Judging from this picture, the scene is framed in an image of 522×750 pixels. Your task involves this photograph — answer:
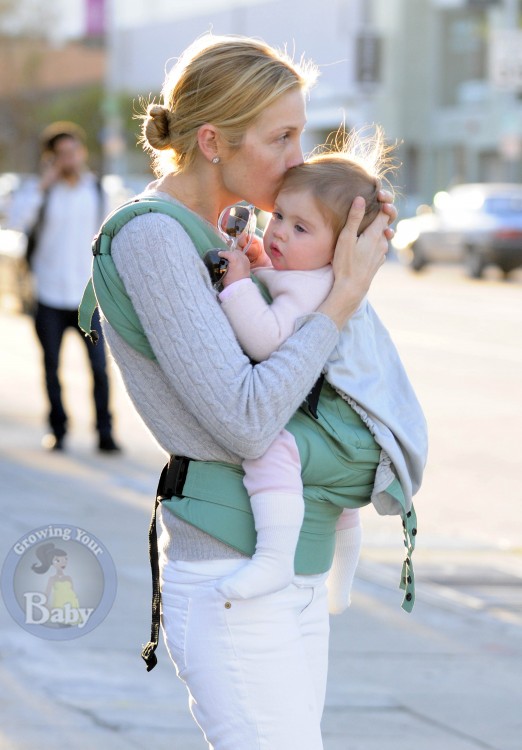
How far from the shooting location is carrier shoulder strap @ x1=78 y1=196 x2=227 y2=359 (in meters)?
2.73

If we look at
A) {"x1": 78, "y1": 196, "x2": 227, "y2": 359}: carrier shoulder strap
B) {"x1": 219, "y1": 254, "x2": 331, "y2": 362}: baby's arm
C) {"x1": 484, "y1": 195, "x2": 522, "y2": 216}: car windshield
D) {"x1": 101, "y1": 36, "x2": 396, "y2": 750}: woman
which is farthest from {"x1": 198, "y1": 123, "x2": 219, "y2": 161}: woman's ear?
{"x1": 484, "y1": 195, "x2": 522, "y2": 216}: car windshield

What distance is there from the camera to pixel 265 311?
8.93ft

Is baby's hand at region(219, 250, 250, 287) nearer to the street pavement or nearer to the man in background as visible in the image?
the street pavement

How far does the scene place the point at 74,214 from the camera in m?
9.52

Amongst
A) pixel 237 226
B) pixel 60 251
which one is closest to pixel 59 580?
pixel 237 226

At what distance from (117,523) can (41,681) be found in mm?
2362

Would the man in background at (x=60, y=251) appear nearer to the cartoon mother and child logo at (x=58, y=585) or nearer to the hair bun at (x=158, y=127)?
the cartoon mother and child logo at (x=58, y=585)

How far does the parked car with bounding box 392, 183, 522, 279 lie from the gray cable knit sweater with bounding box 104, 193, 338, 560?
24731 mm

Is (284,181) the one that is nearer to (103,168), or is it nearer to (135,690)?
(135,690)

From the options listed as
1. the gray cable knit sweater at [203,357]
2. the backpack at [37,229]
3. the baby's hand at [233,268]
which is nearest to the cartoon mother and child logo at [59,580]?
the gray cable knit sweater at [203,357]

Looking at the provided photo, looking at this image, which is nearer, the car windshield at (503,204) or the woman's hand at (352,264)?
the woman's hand at (352,264)

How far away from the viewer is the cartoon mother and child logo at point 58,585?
306 centimetres

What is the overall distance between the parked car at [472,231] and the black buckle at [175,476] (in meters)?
24.7

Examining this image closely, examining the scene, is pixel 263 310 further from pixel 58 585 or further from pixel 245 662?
pixel 58 585
